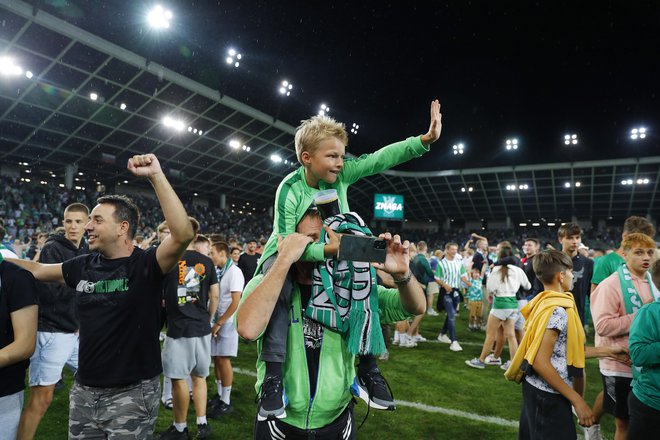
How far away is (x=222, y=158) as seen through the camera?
33.9 meters

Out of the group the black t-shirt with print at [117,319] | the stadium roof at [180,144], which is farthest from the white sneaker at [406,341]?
the stadium roof at [180,144]

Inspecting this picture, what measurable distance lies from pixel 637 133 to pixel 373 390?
47.5 m

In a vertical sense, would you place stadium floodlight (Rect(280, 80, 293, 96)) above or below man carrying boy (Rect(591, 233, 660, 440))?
above

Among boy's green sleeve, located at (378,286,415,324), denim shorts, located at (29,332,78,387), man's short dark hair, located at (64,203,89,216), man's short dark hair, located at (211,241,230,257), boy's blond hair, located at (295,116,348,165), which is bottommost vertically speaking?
denim shorts, located at (29,332,78,387)

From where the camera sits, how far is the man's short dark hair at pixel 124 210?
8.92 feet

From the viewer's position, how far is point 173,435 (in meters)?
4.32

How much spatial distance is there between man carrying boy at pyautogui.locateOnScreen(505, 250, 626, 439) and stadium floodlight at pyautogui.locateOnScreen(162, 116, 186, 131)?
2805 centimetres

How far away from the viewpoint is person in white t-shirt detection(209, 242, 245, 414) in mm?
5215

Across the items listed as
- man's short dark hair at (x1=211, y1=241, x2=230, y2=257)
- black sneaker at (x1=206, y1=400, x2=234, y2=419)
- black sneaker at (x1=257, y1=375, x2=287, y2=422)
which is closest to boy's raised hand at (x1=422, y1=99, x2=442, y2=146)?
black sneaker at (x1=257, y1=375, x2=287, y2=422)

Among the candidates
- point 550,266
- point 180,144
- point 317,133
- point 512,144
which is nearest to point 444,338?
point 550,266

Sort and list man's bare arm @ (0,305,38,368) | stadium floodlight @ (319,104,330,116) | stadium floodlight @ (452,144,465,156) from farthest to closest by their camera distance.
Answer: stadium floodlight @ (452,144,465,156) < stadium floodlight @ (319,104,330,116) < man's bare arm @ (0,305,38,368)

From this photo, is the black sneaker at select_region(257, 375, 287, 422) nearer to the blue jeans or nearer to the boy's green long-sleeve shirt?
the boy's green long-sleeve shirt

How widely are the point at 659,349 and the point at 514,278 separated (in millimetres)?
4724

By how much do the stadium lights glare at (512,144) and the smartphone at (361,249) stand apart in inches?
1838
